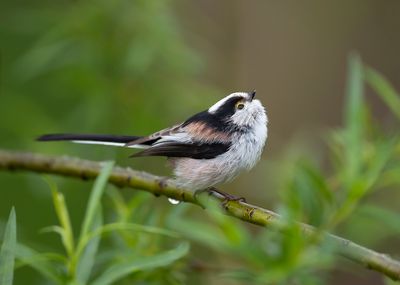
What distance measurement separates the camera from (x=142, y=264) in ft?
7.91

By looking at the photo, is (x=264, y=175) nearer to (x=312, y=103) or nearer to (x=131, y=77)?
(x=131, y=77)

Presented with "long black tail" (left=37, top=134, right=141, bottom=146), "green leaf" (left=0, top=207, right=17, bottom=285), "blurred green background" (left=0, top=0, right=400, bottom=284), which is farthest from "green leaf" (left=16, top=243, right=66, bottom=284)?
"long black tail" (left=37, top=134, right=141, bottom=146)

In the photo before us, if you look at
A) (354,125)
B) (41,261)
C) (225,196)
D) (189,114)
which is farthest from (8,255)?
(189,114)

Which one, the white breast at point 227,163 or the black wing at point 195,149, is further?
the black wing at point 195,149

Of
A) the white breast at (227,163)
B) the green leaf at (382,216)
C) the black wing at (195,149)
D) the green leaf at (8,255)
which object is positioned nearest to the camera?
the green leaf at (8,255)

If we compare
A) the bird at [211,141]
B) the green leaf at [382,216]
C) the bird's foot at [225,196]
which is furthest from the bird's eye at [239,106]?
the green leaf at [382,216]

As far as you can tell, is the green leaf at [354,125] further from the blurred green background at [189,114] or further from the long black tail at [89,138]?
the long black tail at [89,138]

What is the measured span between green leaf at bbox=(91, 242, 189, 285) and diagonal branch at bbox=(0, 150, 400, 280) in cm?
20

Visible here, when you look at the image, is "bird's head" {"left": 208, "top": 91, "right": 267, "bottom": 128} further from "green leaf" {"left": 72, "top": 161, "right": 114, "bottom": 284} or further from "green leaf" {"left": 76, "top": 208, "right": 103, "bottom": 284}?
"green leaf" {"left": 76, "top": 208, "right": 103, "bottom": 284}

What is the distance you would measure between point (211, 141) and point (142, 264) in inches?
35.0

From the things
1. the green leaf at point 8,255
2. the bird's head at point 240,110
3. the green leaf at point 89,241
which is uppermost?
the bird's head at point 240,110

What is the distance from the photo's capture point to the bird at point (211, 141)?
3.05m

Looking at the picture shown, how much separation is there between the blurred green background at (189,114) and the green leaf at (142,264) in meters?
0.09

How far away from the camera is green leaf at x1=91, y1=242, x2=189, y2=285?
236 cm
